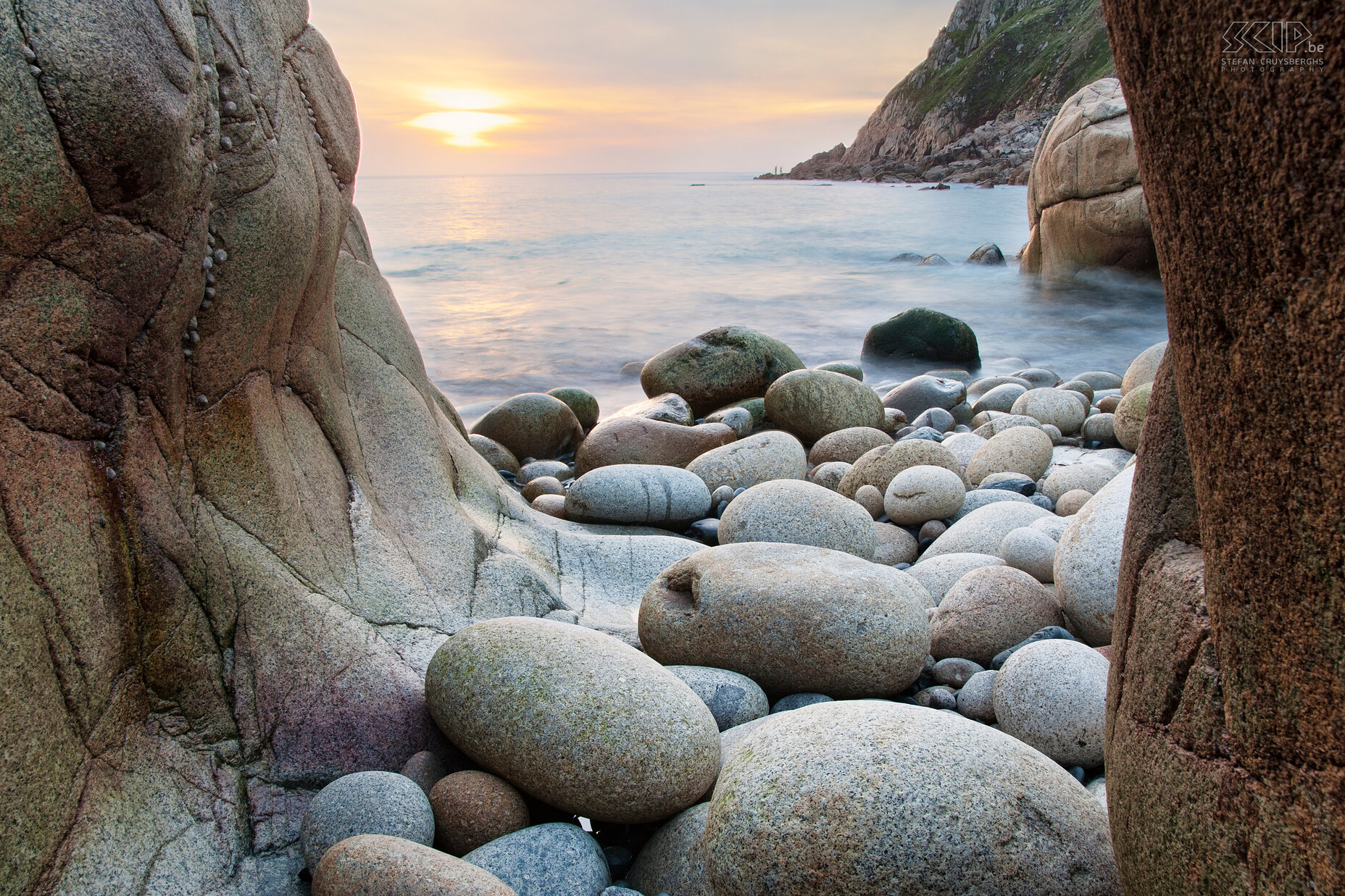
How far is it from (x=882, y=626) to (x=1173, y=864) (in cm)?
163

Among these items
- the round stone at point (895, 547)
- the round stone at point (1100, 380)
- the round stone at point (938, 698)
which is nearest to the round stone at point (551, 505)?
the round stone at point (895, 547)

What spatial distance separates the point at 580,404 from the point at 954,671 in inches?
230

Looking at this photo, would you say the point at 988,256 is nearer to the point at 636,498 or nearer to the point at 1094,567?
the point at 636,498

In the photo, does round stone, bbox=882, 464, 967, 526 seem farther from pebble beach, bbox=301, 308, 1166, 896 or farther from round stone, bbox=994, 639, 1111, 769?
round stone, bbox=994, 639, 1111, 769

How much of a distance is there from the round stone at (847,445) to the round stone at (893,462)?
35.0 inches

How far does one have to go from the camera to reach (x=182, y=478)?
2512 millimetres

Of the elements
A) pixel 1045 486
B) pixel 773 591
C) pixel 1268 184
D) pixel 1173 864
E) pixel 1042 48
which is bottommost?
pixel 1045 486

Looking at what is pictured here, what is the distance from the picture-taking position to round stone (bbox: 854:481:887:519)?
5484 mm

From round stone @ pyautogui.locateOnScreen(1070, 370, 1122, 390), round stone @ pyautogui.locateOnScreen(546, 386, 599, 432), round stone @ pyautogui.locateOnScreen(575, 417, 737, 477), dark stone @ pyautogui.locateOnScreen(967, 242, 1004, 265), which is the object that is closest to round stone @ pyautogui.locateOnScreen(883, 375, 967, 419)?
round stone @ pyautogui.locateOnScreen(1070, 370, 1122, 390)

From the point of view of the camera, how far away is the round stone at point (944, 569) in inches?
160

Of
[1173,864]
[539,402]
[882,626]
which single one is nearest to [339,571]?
[882,626]

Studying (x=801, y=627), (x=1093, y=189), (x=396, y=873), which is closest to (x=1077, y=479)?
(x=801, y=627)

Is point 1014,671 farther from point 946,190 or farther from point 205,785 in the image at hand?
point 946,190

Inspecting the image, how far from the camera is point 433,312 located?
18547 mm
